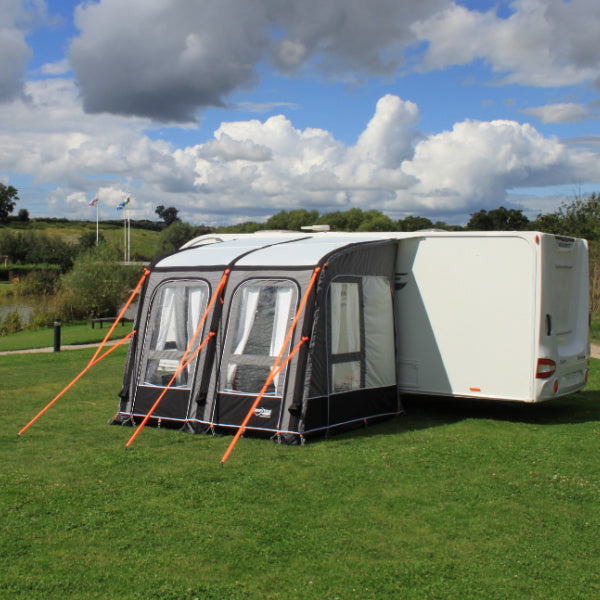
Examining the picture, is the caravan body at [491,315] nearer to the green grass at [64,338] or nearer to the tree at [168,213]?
the green grass at [64,338]

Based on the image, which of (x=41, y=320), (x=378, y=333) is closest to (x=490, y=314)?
(x=378, y=333)

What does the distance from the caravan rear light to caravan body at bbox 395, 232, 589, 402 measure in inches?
0.5

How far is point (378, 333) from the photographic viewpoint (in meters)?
8.78

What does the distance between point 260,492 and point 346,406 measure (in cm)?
242

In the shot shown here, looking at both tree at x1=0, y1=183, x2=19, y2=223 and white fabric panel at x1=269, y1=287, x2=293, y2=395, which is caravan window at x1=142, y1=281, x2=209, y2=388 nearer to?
white fabric panel at x1=269, y1=287, x2=293, y2=395

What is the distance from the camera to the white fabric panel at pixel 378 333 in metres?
8.61

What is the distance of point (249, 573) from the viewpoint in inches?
175

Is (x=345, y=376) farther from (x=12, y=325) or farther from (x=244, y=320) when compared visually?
(x=12, y=325)

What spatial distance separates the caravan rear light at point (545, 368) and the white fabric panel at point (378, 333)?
1.76 m

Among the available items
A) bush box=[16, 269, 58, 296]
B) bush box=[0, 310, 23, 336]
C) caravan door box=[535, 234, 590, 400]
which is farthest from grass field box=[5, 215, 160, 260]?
caravan door box=[535, 234, 590, 400]

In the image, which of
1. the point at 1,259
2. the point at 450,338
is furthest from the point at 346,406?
the point at 1,259

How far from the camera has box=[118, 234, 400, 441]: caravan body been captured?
775 cm

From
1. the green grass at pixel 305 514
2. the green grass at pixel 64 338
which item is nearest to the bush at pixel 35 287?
the green grass at pixel 64 338

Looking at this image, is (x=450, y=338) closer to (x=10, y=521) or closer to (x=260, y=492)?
(x=260, y=492)
